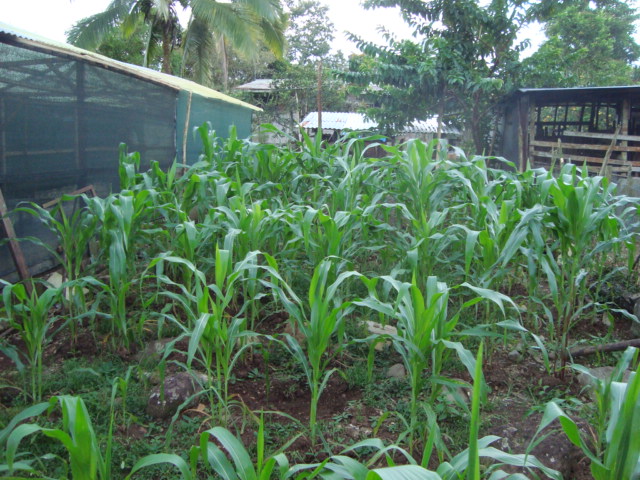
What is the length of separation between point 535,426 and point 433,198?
1580 millimetres

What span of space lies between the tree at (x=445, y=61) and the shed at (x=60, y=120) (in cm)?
680

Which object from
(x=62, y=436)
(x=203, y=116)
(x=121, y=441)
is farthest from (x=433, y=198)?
(x=203, y=116)

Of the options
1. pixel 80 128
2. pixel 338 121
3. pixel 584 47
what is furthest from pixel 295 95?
pixel 80 128

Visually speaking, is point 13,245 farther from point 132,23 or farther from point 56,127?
point 132,23

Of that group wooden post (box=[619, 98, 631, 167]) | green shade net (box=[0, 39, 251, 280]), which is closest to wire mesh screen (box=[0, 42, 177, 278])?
green shade net (box=[0, 39, 251, 280])

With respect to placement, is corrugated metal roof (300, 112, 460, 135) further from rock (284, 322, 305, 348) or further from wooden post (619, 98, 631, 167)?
rock (284, 322, 305, 348)

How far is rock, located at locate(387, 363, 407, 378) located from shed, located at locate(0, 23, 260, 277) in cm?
245

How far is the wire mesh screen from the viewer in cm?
339

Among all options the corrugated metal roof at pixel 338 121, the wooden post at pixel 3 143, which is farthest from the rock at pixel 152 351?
the corrugated metal roof at pixel 338 121

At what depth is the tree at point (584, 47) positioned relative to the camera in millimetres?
11484

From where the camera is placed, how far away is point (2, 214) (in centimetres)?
320

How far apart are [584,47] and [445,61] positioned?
5149mm

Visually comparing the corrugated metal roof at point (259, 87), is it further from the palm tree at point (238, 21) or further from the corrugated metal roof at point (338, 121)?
the palm tree at point (238, 21)

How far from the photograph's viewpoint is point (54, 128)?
12.7 feet
